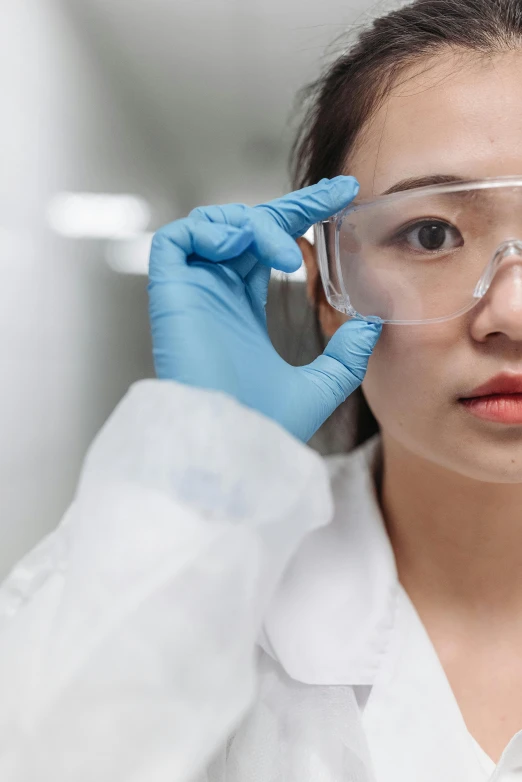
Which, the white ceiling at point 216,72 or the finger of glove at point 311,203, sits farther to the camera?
the white ceiling at point 216,72

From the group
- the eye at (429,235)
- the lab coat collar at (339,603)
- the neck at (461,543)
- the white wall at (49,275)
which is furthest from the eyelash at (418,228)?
the white wall at (49,275)

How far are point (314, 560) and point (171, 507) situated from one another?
49 cm

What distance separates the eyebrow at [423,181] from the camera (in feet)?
2.93

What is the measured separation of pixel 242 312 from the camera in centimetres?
90

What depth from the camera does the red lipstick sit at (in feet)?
2.89

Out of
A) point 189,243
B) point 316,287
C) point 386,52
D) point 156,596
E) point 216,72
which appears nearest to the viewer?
point 156,596

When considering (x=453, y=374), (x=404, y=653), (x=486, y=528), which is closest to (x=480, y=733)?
(x=404, y=653)

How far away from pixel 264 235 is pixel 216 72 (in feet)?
2.32

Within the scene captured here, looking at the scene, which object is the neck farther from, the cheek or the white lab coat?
the white lab coat

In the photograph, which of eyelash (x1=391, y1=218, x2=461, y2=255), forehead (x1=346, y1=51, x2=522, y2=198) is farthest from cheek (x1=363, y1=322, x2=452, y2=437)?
forehead (x1=346, y1=51, x2=522, y2=198)

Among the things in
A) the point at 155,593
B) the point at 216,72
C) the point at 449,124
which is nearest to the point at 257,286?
the point at 449,124

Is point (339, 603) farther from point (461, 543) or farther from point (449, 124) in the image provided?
point (449, 124)

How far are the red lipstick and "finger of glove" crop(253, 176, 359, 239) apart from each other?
0.33 metres

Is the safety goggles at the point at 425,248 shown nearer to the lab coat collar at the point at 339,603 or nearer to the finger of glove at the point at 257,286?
the finger of glove at the point at 257,286
